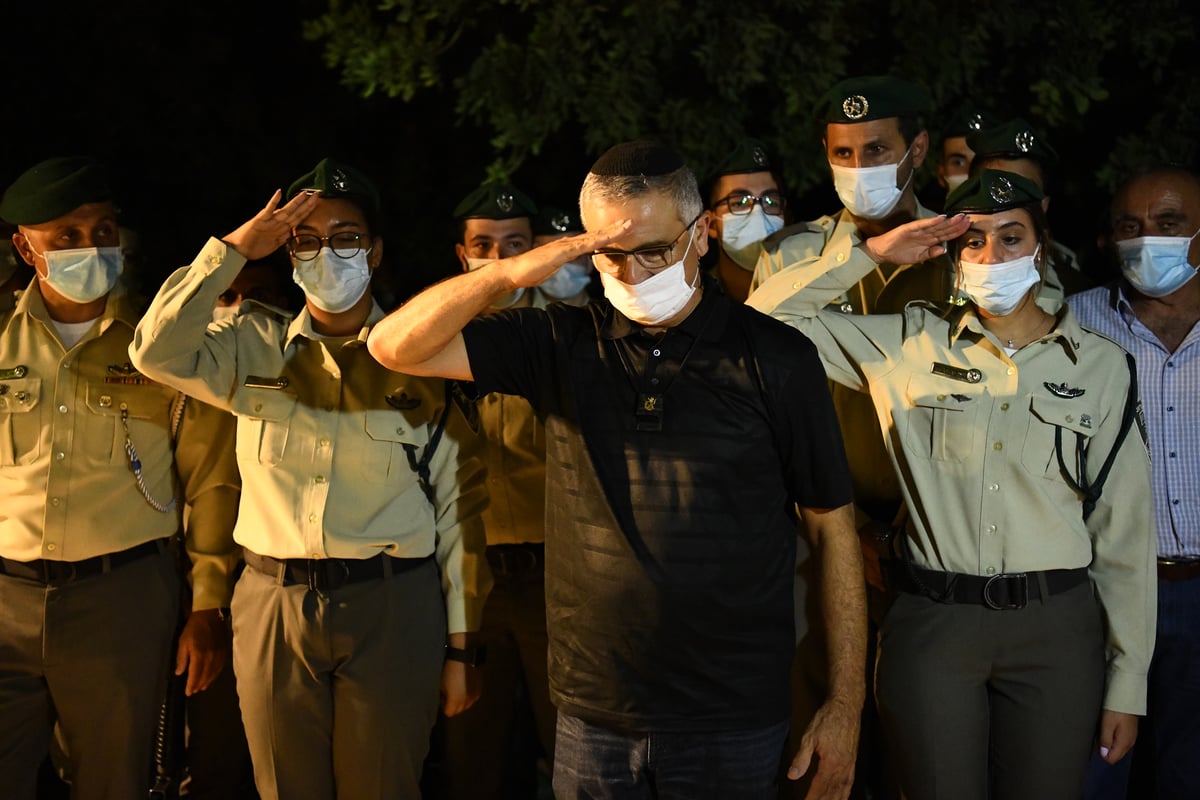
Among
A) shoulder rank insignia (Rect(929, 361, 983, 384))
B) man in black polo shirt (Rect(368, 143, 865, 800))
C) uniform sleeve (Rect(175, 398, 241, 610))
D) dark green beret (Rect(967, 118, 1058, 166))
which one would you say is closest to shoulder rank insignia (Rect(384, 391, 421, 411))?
uniform sleeve (Rect(175, 398, 241, 610))

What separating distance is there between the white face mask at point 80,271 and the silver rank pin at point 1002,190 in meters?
2.72

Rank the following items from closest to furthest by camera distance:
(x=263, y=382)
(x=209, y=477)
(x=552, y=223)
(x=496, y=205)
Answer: (x=263, y=382) < (x=209, y=477) < (x=496, y=205) < (x=552, y=223)

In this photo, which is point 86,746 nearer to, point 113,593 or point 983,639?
point 113,593

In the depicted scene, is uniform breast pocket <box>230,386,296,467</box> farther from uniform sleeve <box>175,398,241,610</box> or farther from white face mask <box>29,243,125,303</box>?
white face mask <box>29,243,125,303</box>

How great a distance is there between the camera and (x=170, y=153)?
7.80 meters

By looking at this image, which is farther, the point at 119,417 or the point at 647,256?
the point at 119,417

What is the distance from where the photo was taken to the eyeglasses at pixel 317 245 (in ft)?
12.8

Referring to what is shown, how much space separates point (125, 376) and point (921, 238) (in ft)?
8.20

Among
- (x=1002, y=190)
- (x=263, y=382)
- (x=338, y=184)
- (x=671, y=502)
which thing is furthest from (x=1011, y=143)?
(x=263, y=382)

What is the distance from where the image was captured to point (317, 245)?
3.89m

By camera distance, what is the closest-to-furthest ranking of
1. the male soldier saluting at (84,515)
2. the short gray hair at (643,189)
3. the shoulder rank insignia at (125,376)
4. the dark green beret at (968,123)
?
1. the short gray hair at (643,189)
2. the male soldier saluting at (84,515)
3. the shoulder rank insignia at (125,376)
4. the dark green beret at (968,123)

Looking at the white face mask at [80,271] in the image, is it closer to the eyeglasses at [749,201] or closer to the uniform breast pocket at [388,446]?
the uniform breast pocket at [388,446]

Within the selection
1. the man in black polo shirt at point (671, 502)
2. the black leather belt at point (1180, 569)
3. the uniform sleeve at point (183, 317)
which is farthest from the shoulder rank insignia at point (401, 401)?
the black leather belt at point (1180, 569)

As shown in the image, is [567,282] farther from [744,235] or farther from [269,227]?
[269,227]
